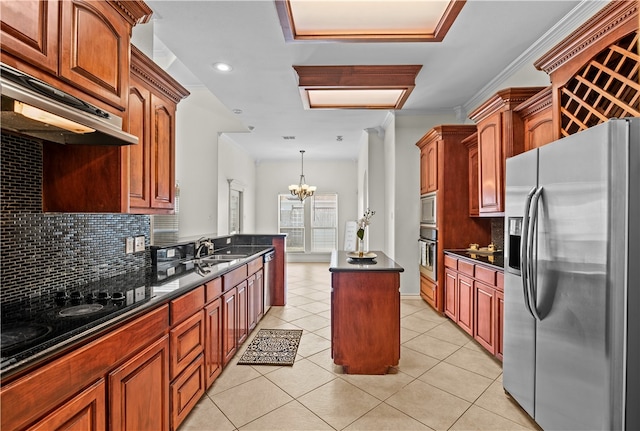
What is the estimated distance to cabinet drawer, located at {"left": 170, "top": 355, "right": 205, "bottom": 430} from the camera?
1.84 metres

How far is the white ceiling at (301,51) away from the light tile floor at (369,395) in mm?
2952

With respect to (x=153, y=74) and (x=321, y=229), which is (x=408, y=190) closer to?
(x=153, y=74)

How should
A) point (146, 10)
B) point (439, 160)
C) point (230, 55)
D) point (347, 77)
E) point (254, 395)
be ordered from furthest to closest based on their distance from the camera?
point (439, 160) → point (347, 77) → point (230, 55) → point (254, 395) → point (146, 10)

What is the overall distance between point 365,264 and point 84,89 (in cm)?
227

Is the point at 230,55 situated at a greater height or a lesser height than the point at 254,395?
greater

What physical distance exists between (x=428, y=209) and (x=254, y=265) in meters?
2.61

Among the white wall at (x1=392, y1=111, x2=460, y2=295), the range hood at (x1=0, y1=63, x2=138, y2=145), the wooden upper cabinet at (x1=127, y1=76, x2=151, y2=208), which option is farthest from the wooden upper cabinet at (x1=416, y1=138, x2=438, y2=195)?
the range hood at (x1=0, y1=63, x2=138, y2=145)

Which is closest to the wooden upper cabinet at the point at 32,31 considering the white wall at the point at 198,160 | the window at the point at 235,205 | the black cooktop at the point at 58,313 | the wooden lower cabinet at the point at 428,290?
the black cooktop at the point at 58,313

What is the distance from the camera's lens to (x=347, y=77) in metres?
3.57

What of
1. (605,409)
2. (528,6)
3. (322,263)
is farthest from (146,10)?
(322,263)

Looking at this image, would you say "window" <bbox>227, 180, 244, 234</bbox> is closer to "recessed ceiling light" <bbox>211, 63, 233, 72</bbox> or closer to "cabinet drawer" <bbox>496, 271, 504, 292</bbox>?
"recessed ceiling light" <bbox>211, 63, 233, 72</bbox>

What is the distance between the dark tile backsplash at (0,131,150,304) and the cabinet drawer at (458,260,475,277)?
3228 mm

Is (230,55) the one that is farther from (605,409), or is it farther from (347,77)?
(605,409)

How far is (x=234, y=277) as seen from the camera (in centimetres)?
283
